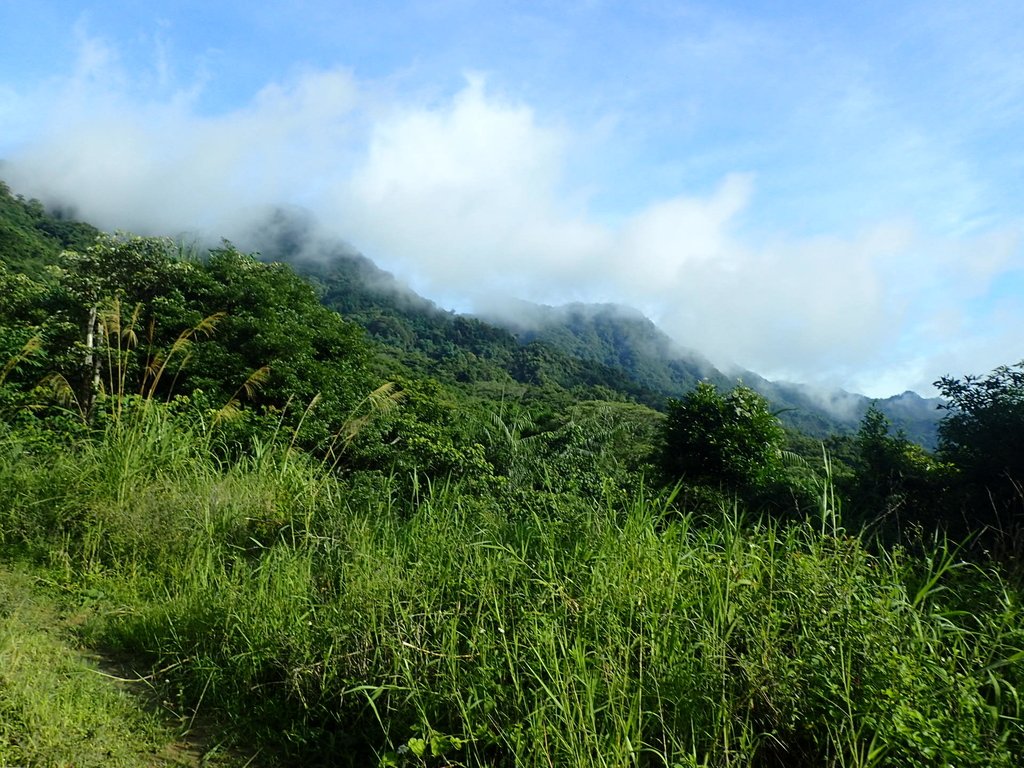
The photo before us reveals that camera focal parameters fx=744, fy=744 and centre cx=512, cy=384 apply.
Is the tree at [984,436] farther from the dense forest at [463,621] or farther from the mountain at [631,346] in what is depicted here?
the mountain at [631,346]

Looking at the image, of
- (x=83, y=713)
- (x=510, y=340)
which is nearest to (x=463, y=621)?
(x=83, y=713)

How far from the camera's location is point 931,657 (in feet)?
8.16

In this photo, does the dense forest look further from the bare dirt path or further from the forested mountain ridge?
the forested mountain ridge

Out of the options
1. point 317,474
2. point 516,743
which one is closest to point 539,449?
point 317,474

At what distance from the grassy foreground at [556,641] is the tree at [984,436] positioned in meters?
5.94

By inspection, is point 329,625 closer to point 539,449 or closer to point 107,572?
point 107,572

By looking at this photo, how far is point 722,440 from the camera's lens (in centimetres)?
1087

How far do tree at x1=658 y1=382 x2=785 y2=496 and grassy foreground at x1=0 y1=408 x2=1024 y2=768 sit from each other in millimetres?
6797

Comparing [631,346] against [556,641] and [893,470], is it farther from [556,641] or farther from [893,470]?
[556,641]

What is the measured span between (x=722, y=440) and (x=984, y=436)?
324 centimetres

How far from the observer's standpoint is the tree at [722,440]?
35.1ft

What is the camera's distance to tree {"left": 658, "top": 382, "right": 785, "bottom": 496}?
35.1ft

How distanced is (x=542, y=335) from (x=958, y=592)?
149 metres

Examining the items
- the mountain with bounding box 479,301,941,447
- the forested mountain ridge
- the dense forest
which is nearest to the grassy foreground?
the dense forest
